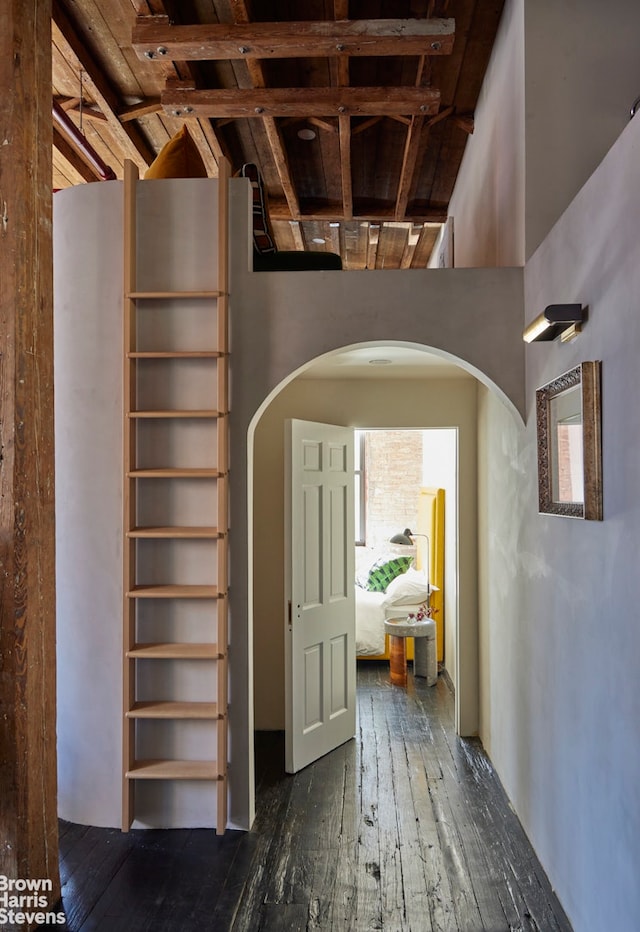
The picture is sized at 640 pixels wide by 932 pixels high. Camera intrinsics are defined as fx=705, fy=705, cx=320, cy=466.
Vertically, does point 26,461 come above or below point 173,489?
above

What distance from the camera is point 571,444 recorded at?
8.27 feet

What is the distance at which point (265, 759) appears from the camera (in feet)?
14.0

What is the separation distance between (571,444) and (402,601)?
4084mm

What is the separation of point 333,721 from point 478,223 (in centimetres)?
331

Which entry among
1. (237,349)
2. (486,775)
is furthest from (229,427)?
(486,775)

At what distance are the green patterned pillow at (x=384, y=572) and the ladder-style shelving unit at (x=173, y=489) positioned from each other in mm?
3836

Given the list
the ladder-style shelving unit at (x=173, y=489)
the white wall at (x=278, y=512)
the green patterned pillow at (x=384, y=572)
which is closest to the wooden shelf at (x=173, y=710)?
the ladder-style shelving unit at (x=173, y=489)

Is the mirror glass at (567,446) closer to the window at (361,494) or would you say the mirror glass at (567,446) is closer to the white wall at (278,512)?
the white wall at (278,512)

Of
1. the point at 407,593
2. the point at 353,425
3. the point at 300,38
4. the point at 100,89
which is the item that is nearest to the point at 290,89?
the point at 300,38

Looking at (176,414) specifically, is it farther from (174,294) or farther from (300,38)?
(300,38)

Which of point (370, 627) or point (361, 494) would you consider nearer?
point (370, 627)

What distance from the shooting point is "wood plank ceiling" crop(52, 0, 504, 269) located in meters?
3.36

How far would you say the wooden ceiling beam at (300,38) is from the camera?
10.8 ft

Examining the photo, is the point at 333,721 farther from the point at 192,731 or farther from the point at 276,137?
the point at 276,137
